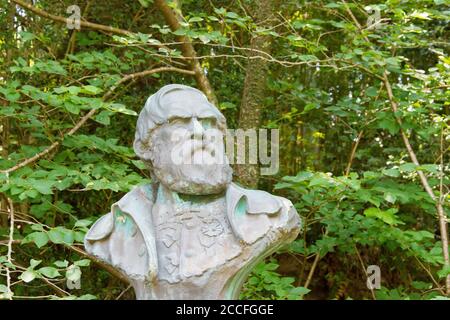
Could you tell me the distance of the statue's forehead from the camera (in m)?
2.95

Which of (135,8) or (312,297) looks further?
(312,297)

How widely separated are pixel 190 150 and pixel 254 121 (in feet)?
7.12

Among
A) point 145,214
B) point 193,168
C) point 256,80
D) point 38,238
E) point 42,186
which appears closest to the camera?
point 193,168

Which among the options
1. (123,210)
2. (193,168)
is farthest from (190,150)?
(123,210)

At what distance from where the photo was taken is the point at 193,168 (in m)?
2.91

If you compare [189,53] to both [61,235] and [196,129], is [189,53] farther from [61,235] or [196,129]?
[196,129]

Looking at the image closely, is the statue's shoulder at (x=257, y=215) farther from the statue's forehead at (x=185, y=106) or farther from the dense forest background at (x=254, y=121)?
the dense forest background at (x=254, y=121)

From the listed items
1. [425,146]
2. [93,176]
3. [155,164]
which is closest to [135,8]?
[93,176]

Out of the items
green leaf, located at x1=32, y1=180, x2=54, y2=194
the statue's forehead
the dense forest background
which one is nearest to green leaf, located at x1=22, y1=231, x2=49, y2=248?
the dense forest background

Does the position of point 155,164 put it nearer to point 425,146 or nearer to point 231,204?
point 231,204

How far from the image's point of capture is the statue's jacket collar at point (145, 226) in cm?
290

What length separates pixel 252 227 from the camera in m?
2.90

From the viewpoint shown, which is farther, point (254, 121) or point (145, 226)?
point (254, 121)
